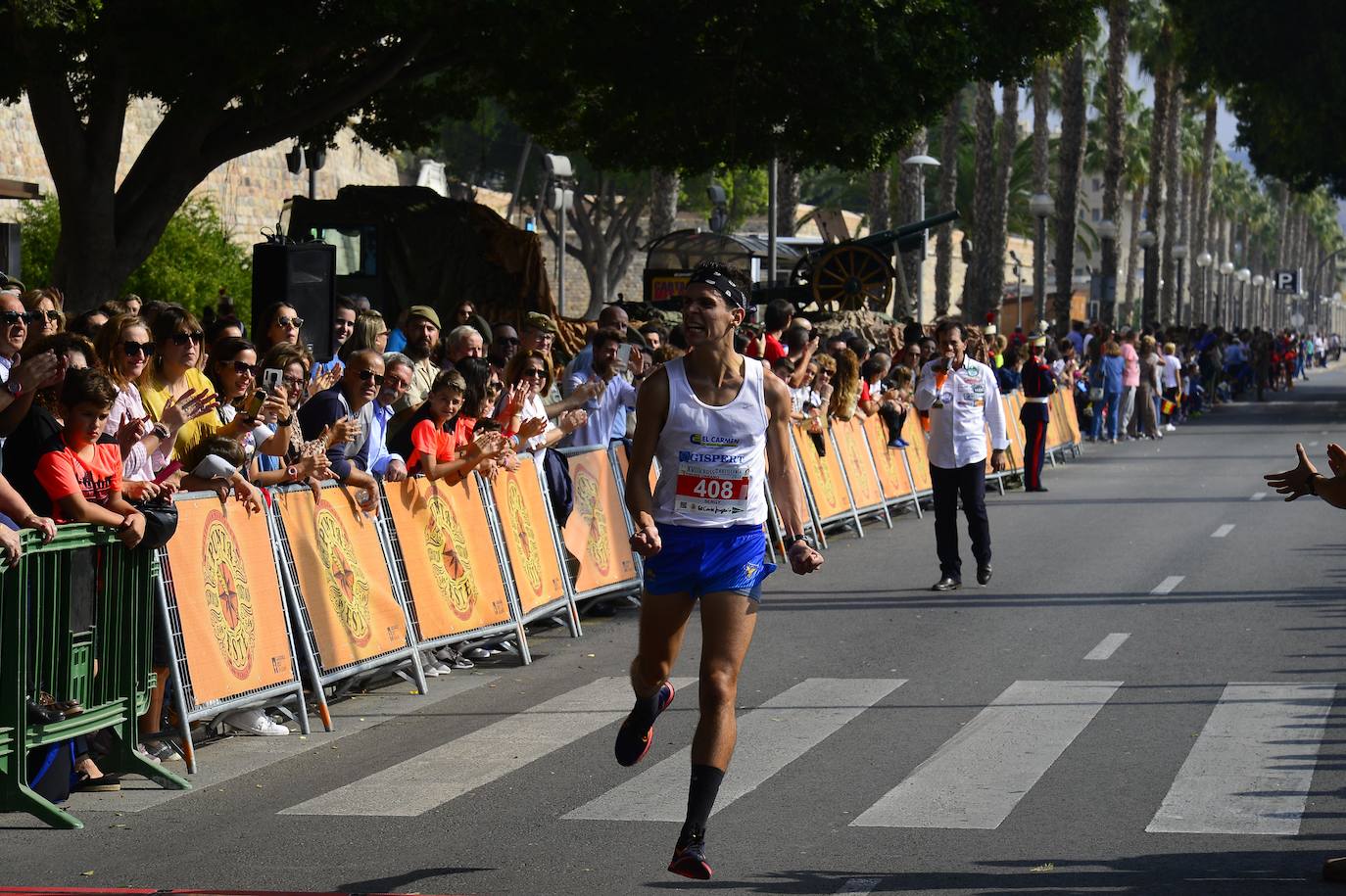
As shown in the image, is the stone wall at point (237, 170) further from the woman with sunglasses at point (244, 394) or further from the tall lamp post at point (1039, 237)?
the woman with sunglasses at point (244, 394)

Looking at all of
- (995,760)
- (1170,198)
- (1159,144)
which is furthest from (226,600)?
(1170,198)

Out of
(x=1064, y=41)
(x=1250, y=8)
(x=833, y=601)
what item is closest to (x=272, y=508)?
(x=833, y=601)

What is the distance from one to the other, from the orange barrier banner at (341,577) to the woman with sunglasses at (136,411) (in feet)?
2.37

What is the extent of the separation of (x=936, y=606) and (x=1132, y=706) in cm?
393

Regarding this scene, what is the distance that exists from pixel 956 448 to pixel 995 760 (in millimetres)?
6385

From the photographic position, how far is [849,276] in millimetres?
32531

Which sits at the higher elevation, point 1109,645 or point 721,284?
point 721,284

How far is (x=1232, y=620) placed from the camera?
1236cm

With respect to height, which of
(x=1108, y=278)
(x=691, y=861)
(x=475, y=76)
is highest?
(x=475, y=76)

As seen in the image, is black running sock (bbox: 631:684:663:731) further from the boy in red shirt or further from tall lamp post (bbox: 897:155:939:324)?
tall lamp post (bbox: 897:155:939:324)

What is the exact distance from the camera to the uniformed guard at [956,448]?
14.3m

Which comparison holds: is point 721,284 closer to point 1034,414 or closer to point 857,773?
point 857,773

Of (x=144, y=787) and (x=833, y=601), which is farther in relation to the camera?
(x=833, y=601)

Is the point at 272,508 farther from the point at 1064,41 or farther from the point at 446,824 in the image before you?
the point at 1064,41
